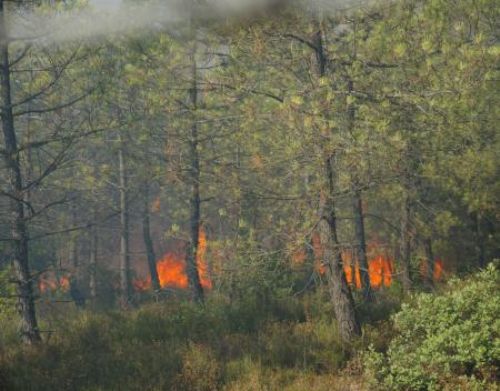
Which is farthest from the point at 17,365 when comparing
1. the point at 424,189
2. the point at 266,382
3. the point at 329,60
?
the point at 424,189

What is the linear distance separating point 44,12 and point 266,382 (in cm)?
703

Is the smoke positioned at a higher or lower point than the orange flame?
higher

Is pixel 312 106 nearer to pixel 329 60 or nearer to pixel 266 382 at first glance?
pixel 329 60

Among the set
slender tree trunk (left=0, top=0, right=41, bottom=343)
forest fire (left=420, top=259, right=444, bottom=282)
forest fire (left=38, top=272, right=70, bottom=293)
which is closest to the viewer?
slender tree trunk (left=0, top=0, right=41, bottom=343)

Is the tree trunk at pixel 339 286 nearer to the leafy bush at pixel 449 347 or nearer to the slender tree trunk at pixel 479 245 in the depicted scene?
the leafy bush at pixel 449 347

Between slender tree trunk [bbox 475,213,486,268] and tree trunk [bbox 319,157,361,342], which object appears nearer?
tree trunk [bbox 319,157,361,342]

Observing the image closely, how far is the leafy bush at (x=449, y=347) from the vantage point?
700 centimetres

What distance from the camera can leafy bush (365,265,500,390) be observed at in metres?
7.00

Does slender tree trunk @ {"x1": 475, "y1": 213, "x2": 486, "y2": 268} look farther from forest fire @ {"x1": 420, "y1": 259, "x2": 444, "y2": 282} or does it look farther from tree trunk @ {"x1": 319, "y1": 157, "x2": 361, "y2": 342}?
tree trunk @ {"x1": 319, "y1": 157, "x2": 361, "y2": 342}

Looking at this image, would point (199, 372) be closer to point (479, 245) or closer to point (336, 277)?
point (336, 277)

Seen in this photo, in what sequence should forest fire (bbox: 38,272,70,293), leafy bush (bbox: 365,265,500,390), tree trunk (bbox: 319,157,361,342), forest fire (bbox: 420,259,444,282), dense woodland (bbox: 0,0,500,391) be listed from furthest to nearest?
forest fire (bbox: 38,272,70,293)
forest fire (bbox: 420,259,444,282)
tree trunk (bbox: 319,157,361,342)
dense woodland (bbox: 0,0,500,391)
leafy bush (bbox: 365,265,500,390)

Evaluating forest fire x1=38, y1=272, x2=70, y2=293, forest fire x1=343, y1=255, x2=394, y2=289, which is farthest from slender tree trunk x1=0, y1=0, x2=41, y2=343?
forest fire x1=38, y1=272, x2=70, y2=293

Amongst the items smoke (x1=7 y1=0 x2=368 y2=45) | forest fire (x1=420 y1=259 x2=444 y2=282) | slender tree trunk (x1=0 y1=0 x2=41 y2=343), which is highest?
smoke (x1=7 y1=0 x2=368 y2=45)

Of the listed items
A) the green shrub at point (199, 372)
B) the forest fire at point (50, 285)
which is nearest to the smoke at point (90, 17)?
the green shrub at point (199, 372)
